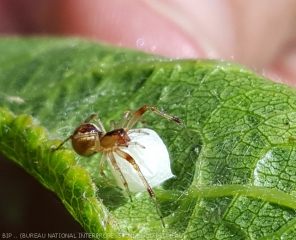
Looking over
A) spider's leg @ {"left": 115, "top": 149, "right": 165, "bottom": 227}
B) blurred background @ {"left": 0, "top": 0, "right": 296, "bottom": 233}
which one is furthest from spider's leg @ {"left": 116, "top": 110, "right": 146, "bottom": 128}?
blurred background @ {"left": 0, "top": 0, "right": 296, "bottom": 233}

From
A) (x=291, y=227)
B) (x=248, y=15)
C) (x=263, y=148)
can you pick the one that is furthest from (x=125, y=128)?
(x=248, y=15)

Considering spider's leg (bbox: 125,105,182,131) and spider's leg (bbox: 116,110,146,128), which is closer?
spider's leg (bbox: 125,105,182,131)

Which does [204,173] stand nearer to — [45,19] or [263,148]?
[263,148]

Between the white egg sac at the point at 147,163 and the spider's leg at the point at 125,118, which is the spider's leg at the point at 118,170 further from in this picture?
the spider's leg at the point at 125,118

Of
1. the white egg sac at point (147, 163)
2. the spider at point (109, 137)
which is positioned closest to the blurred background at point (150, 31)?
the spider at point (109, 137)

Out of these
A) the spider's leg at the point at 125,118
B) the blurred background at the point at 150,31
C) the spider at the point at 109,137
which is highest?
the blurred background at the point at 150,31

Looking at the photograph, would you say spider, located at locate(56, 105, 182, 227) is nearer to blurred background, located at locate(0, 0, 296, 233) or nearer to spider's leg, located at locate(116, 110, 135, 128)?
spider's leg, located at locate(116, 110, 135, 128)
